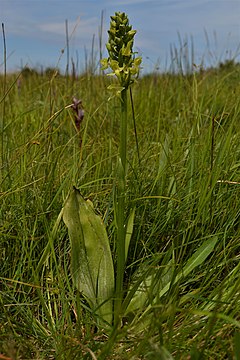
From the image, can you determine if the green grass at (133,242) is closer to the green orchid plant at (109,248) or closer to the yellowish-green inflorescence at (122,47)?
the green orchid plant at (109,248)

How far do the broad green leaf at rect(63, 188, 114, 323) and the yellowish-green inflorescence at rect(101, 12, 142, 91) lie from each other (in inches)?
12.0

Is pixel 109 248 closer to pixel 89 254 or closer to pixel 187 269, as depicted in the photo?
pixel 89 254

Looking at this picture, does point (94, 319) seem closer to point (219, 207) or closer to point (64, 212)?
point (64, 212)

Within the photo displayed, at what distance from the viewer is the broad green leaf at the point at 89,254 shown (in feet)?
3.91

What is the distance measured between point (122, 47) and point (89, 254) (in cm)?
52

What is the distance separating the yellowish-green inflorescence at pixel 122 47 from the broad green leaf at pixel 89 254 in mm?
306

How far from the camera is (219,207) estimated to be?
4.64ft

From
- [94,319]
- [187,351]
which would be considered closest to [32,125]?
[94,319]

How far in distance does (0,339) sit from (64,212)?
0.33 metres

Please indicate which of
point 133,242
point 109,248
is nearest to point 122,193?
point 109,248

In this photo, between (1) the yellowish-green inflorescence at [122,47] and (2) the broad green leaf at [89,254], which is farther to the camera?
(2) the broad green leaf at [89,254]

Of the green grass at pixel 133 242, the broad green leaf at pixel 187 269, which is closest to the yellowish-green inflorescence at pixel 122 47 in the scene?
the green grass at pixel 133 242

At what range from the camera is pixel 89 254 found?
4.04ft

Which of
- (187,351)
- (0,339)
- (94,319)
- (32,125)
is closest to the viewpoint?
(187,351)
